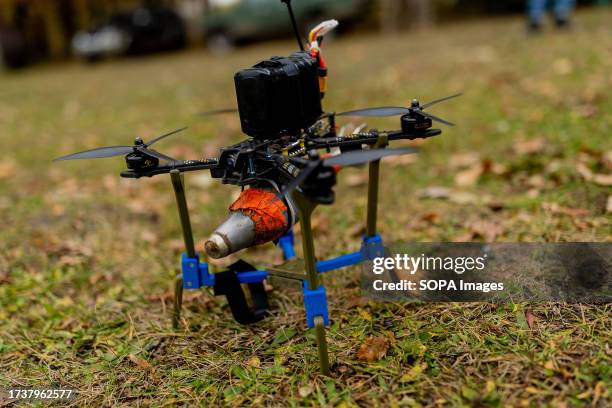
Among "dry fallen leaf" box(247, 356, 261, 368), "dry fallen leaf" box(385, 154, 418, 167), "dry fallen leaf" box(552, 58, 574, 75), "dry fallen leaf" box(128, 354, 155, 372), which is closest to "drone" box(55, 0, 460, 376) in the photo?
"dry fallen leaf" box(247, 356, 261, 368)

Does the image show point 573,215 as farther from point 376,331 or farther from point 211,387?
point 211,387

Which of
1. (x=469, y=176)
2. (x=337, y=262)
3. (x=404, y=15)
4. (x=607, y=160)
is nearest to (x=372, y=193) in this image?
(x=337, y=262)

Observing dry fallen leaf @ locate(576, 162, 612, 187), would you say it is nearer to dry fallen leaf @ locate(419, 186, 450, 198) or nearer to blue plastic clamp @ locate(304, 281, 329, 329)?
dry fallen leaf @ locate(419, 186, 450, 198)

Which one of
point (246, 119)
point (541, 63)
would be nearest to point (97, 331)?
point (246, 119)

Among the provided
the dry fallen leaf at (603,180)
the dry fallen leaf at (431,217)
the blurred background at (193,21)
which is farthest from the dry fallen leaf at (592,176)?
the blurred background at (193,21)

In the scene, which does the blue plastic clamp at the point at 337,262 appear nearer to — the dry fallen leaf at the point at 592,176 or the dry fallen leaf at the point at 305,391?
the dry fallen leaf at the point at 305,391
